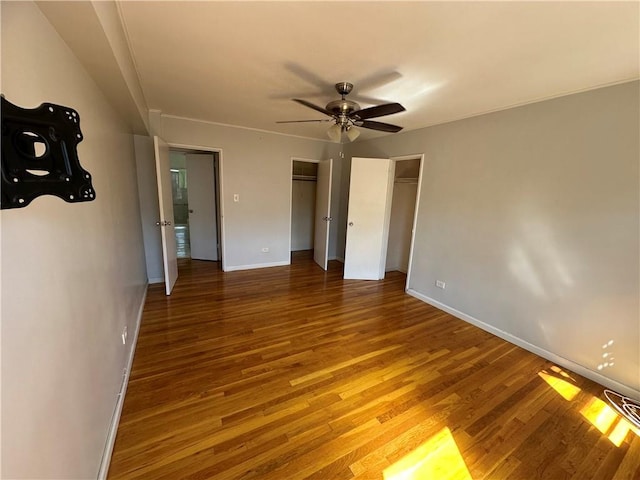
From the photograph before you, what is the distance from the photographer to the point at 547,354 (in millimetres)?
2400

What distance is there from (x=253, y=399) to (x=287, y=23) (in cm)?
239

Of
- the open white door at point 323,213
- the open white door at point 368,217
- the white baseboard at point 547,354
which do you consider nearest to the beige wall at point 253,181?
the open white door at point 323,213

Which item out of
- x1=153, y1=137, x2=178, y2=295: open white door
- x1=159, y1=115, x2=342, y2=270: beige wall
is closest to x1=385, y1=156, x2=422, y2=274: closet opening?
x1=159, y1=115, x2=342, y2=270: beige wall

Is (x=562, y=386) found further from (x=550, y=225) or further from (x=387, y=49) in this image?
(x=387, y=49)

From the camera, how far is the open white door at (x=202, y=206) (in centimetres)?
457

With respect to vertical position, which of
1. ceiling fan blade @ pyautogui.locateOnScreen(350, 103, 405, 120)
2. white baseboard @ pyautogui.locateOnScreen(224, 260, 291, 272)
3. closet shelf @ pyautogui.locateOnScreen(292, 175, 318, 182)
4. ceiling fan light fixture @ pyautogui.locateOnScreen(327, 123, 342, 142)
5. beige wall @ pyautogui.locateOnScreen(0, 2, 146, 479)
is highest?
ceiling fan blade @ pyautogui.locateOnScreen(350, 103, 405, 120)

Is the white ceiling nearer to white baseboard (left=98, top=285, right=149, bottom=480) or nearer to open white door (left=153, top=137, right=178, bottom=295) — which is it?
open white door (left=153, top=137, right=178, bottom=295)

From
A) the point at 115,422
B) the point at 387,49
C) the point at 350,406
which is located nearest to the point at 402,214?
the point at 387,49

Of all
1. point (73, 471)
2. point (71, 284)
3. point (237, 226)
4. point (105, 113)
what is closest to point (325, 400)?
point (73, 471)

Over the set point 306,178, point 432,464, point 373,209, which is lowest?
point 432,464

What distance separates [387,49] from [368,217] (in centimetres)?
261

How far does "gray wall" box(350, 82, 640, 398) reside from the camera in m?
1.96

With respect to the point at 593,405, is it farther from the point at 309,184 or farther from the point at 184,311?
the point at 309,184

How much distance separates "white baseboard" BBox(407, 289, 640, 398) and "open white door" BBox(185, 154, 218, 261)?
3943 mm
